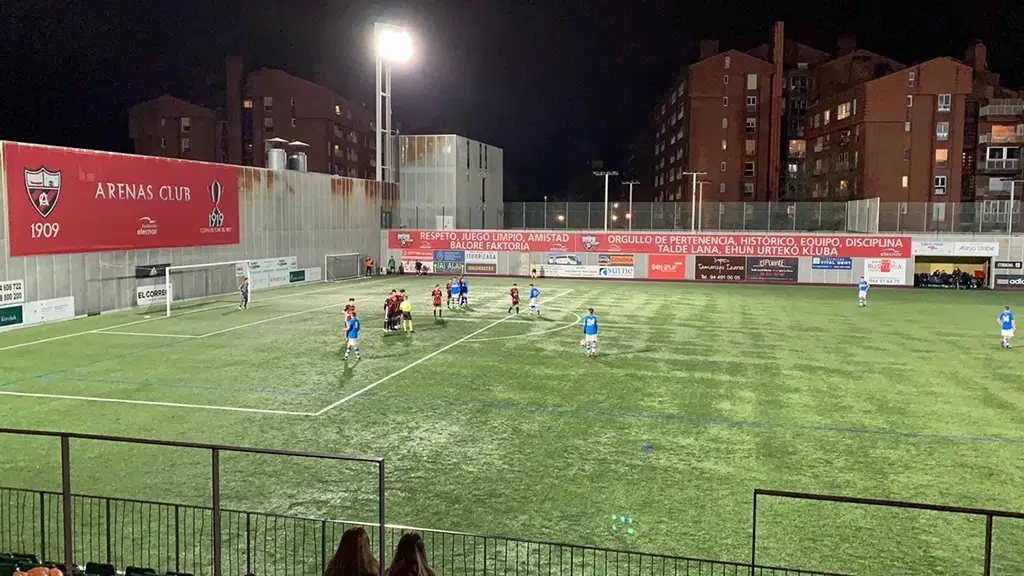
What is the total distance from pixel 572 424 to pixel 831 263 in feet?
A: 144

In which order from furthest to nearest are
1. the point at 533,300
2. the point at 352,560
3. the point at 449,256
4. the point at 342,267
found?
the point at 449,256
the point at 342,267
the point at 533,300
the point at 352,560

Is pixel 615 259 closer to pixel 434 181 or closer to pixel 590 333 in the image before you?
pixel 434 181

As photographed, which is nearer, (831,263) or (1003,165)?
(831,263)

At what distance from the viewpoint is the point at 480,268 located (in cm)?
6078

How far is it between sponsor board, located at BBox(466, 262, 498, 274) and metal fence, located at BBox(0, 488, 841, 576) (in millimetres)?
49711

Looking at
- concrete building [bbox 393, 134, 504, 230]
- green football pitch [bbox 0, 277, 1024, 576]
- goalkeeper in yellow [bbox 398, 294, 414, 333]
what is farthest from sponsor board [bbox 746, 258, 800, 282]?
goalkeeper in yellow [bbox 398, 294, 414, 333]

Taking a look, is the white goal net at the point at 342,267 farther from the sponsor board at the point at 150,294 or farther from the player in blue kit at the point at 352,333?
the player in blue kit at the point at 352,333

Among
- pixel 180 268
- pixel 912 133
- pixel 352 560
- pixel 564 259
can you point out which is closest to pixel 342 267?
pixel 564 259

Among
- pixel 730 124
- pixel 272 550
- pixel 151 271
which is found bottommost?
pixel 272 550

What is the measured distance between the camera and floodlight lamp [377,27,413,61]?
184 feet

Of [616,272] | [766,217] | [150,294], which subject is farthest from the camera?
[766,217]

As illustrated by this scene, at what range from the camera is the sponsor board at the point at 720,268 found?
55625 millimetres

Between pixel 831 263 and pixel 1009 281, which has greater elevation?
pixel 831 263

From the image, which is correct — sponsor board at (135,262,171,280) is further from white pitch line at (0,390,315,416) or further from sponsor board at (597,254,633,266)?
sponsor board at (597,254,633,266)
